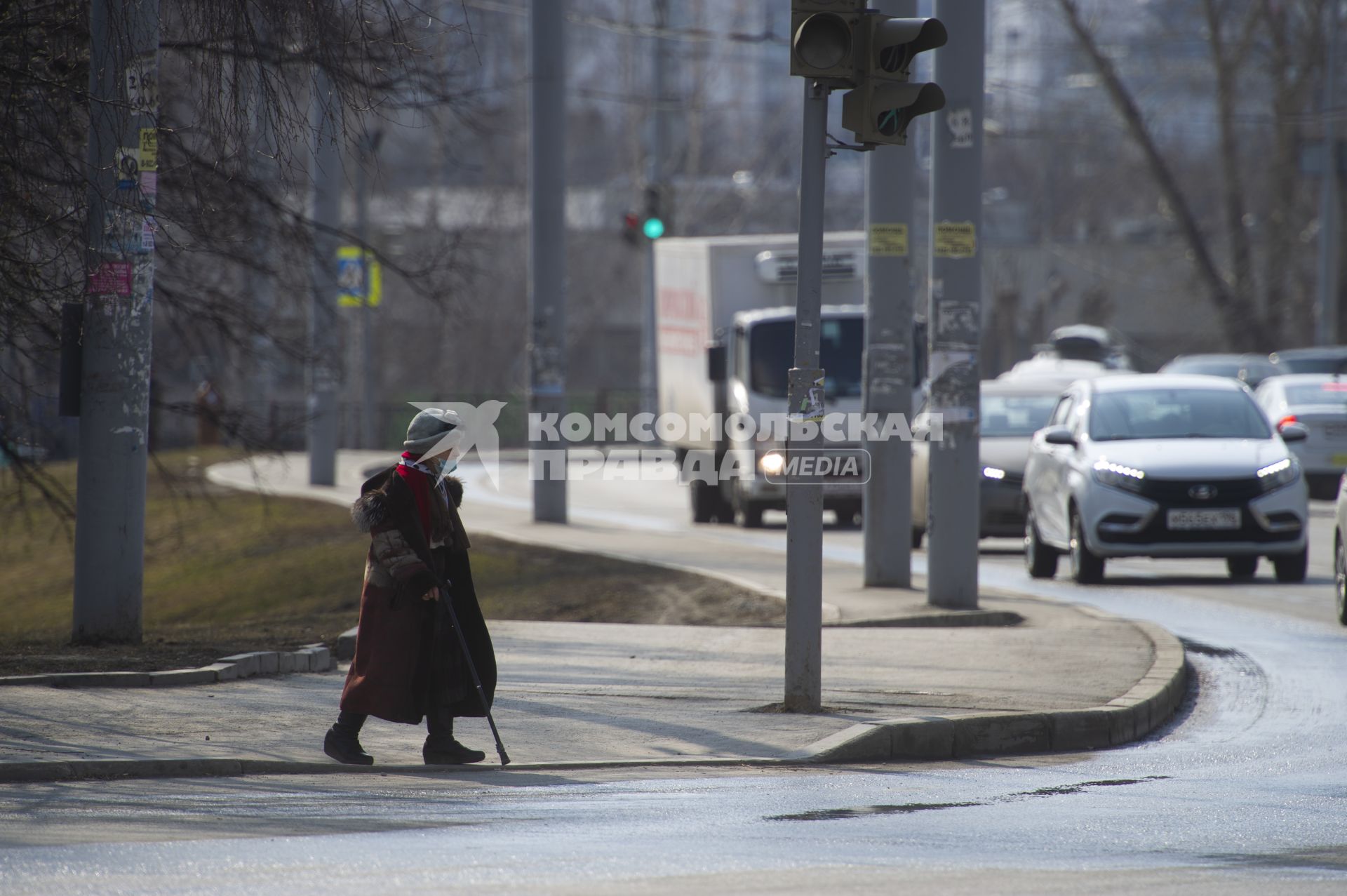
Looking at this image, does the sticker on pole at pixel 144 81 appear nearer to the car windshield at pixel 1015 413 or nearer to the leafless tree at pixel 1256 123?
the car windshield at pixel 1015 413

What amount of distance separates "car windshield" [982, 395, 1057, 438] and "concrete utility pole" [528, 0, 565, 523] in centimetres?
455

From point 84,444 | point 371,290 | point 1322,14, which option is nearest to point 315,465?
point 371,290

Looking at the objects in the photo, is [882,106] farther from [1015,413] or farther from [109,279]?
[1015,413]

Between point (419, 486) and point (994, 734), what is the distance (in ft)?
9.56

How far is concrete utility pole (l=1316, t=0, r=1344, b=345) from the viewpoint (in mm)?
39906

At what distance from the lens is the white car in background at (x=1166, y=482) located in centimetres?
1564

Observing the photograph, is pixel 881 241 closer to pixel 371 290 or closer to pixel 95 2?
pixel 95 2

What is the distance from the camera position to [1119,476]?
15859 millimetres

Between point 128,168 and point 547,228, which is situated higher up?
→ point 547,228

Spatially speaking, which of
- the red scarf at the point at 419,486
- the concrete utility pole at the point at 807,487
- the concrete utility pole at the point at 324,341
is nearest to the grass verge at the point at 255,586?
the concrete utility pole at the point at 324,341

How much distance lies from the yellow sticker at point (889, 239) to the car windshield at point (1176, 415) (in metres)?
3.28

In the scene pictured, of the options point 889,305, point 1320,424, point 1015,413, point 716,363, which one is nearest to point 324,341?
point 716,363

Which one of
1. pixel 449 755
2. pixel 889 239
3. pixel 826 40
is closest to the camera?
pixel 449 755

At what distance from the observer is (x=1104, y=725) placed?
916 centimetres
